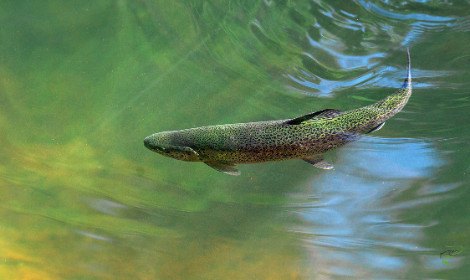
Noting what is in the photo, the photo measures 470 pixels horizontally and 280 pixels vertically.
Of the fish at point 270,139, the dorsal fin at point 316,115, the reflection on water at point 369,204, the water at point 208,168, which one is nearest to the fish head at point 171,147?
the fish at point 270,139

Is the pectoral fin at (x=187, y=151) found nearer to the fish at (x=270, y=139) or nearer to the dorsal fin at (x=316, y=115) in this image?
the fish at (x=270, y=139)

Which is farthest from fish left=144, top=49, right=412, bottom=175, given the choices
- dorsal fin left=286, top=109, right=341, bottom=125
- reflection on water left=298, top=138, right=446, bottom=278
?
reflection on water left=298, top=138, right=446, bottom=278

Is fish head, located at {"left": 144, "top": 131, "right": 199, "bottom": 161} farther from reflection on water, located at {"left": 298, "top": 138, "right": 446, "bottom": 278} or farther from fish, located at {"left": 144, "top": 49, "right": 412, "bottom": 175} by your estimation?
reflection on water, located at {"left": 298, "top": 138, "right": 446, "bottom": 278}

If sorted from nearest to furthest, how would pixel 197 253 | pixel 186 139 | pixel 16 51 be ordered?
pixel 186 139 < pixel 197 253 < pixel 16 51

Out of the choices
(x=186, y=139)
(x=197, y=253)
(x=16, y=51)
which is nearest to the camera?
(x=186, y=139)

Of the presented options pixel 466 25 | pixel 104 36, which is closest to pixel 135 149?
pixel 104 36

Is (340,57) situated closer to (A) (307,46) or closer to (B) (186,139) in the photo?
(A) (307,46)
